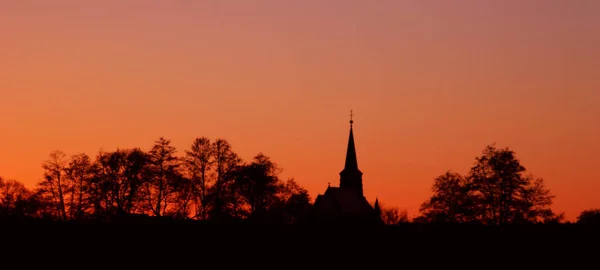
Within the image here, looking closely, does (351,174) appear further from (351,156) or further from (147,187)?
(147,187)

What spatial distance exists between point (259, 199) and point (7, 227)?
56233 millimetres

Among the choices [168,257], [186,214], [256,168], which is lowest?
[168,257]

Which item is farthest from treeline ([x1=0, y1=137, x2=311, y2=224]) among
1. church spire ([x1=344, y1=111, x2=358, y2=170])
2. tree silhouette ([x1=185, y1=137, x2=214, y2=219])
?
church spire ([x1=344, y1=111, x2=358, y2=170])

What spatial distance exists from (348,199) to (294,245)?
8720 centimetres

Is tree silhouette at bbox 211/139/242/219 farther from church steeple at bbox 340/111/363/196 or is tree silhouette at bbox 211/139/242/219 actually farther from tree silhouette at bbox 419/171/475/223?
church steeple at bbox 340/111/363/196

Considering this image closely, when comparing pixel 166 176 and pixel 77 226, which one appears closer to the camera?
pixel 77 226

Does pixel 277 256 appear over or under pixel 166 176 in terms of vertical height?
under

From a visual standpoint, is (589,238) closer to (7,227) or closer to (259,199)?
(7,227)

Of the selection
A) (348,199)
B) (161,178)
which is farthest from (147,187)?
(348,199)

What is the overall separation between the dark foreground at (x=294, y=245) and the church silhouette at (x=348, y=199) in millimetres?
67975

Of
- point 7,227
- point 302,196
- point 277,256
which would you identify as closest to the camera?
point 7,227

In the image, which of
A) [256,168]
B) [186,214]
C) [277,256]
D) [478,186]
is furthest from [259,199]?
[277,256]

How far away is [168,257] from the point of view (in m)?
39.4

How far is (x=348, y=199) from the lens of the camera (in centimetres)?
12912
